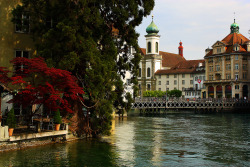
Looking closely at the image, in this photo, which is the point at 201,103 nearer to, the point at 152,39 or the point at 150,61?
the point at 150,61

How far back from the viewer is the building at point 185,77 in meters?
120

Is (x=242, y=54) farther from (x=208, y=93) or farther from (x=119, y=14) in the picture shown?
(x=119, y=14)

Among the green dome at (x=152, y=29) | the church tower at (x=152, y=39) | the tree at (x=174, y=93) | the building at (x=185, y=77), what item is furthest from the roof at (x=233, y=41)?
the green dome at (x=152, y=29)

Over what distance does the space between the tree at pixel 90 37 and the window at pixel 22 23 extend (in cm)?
17

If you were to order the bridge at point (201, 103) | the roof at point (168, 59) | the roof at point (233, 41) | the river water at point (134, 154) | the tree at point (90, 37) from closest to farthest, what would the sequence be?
the river water at point (134, 154), the tree at point (90, 37), the bridge at point (201, 103), the roof at point (233, 41), the roof at point (168, 59)

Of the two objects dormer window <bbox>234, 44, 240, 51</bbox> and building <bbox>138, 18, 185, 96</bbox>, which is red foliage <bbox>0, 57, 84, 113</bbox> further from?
building <bbox>138, 18, 185, 96</bbox>

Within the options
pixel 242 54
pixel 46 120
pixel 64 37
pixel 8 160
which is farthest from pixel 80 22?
pixel 242 54

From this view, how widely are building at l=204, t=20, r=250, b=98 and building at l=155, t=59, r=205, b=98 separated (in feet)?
32.3

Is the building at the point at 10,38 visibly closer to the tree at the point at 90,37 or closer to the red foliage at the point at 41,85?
the tree at the point at 90,37

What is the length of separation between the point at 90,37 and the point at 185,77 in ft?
332

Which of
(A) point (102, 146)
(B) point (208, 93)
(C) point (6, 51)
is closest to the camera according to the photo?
(A) point (102, 146)

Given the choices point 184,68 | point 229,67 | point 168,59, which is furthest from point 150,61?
point 229,67

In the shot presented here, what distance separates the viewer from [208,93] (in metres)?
108

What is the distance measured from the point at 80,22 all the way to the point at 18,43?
523cm
